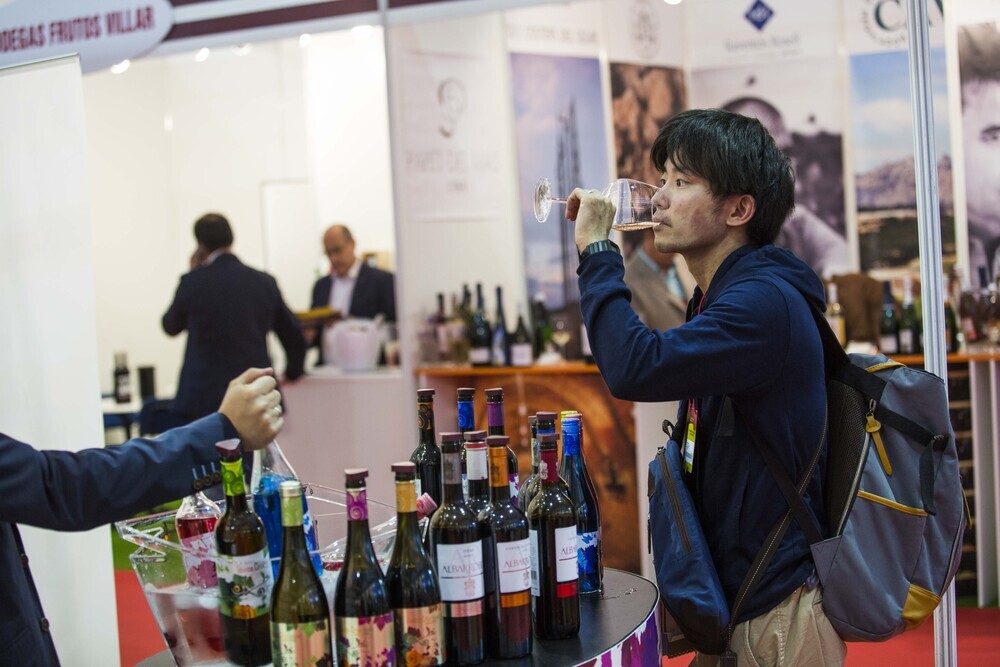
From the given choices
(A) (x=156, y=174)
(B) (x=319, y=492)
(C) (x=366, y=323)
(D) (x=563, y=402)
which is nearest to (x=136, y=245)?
(A) (x=156, y=174)

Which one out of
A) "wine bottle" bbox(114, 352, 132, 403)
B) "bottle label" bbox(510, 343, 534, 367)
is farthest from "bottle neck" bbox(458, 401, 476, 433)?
"wine bottle" bbox(114, 352, 132, 403)

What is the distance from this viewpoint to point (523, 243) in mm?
5625

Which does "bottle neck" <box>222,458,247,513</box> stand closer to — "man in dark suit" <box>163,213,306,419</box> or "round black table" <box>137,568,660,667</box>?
"round black table" <box>137,568,660,667</box>

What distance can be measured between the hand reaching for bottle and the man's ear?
31.9 inches

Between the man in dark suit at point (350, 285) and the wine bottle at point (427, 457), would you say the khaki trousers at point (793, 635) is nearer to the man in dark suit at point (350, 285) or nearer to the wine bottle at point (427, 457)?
the wine bottle at point (427, 457)

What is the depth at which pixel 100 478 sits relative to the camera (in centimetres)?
147

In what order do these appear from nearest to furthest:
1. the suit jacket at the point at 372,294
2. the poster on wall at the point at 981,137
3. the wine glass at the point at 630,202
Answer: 1. the wine glass at the point at 630,202
2. the poster on wall at the point at 981,137
3. the suit jacket at the point at 372,294

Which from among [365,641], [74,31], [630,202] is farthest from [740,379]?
[74,31]

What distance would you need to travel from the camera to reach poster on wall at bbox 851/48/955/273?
5516 mm

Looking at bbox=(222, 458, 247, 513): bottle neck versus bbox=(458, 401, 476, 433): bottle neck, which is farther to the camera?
bbox=(458, 401, 476, 433): bottle neck

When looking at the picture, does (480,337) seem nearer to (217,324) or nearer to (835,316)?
(217,324)

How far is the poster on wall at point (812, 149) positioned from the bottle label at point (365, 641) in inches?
187

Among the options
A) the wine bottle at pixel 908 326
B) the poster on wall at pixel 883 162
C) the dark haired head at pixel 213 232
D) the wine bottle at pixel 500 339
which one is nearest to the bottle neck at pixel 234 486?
the wine bottle at pixel 500 339

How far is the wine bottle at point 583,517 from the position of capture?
67.0 inches
